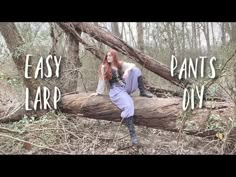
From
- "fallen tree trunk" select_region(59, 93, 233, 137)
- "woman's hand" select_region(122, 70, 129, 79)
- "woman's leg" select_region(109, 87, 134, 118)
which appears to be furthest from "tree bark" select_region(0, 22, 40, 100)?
"woman's hand" select_region(122, 70, 129, 79)

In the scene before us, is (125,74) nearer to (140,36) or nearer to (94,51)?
(94,51)

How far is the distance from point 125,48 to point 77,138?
50.1 inches

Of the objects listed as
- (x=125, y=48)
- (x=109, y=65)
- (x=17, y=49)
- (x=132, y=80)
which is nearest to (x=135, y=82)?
(x=132, y=80)

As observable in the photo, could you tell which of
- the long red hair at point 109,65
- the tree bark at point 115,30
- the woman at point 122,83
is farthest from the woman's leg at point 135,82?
the tree bark at point 115,30

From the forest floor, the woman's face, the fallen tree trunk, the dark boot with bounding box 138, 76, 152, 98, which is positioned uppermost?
the woman's face

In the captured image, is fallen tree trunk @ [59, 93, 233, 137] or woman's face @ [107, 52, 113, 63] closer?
fallen tree trunk @ [59, 93, 233, 137]

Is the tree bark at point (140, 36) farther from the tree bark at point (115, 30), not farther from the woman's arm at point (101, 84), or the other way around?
the woman's arm at point (101, 84)

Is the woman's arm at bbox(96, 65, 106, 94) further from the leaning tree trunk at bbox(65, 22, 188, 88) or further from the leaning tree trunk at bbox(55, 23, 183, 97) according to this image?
the leaning tree trunk at bbox(65, 22, 188, 88)

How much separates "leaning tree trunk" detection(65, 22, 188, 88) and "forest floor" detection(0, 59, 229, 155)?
29.6 inches

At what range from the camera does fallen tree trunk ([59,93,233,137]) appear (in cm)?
528

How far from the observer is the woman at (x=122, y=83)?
5.40 m

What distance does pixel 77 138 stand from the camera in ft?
18.1

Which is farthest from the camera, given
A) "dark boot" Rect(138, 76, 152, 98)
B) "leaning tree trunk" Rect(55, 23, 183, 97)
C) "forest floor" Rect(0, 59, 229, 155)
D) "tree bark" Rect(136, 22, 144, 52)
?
"tree bark" Rect(136, 22, 144, 52)
